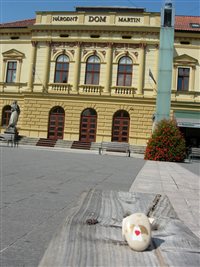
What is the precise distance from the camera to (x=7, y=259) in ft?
8.04

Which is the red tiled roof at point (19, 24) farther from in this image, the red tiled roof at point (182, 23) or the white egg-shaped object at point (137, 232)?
the white egg-shaped object at point (137, 232)

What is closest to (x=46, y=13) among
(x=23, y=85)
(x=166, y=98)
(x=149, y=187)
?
(x=23, y=85)

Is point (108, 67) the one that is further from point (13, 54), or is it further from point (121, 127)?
point (13, 54)

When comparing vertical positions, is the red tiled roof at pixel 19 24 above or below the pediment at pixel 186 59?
above

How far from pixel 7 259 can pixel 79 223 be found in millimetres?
1322

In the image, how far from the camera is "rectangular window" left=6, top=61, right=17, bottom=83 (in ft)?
108

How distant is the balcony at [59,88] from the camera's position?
101ft

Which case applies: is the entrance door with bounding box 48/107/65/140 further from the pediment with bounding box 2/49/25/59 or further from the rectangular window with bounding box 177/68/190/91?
the rectangular window with bounding box 177/68/190/91

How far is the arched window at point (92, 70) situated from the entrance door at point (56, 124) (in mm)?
3844

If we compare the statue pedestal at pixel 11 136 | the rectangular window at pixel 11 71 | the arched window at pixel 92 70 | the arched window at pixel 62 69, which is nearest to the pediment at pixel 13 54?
the rectangular window at pixel 11 71

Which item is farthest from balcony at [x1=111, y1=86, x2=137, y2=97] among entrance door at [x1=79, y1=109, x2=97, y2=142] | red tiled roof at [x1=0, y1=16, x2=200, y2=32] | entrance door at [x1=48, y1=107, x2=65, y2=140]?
red tiled roof at [x1=0, y1=16, x2=200, y2=32]

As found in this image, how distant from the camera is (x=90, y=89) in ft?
99.8

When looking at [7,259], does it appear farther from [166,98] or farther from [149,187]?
[166,98]

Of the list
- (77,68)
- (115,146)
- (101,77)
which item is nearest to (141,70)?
(101,77)
